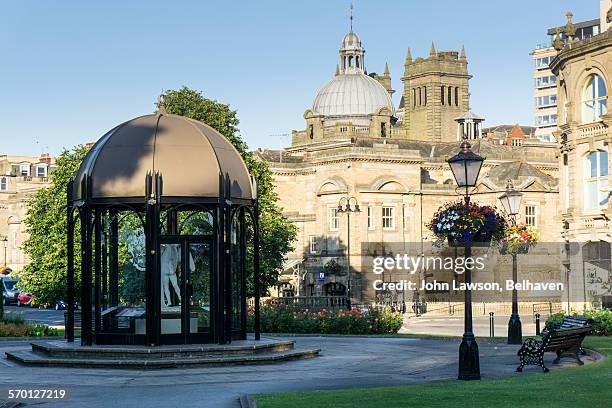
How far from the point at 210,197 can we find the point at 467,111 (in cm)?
12738

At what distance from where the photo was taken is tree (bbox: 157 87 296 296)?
2682 inches

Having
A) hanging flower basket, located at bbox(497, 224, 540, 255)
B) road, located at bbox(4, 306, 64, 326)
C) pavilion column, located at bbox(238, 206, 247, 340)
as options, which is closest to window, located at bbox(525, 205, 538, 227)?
road, located at bbox(4, 306, 64, 326)

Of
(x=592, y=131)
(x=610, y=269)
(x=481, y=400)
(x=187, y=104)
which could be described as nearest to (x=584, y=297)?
(x=610, y=269)

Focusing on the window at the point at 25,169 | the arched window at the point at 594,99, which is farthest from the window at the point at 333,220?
the window at the point at 25,169

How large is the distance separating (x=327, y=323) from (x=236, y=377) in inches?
652

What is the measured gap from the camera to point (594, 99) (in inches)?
2020

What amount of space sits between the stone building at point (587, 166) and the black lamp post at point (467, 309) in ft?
85.0

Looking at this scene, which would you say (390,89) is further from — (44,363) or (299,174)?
(44,363)

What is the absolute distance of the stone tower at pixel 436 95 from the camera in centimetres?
15750

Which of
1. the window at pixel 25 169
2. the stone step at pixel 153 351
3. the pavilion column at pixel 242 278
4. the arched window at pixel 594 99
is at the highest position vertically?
the window at pixel 25 169

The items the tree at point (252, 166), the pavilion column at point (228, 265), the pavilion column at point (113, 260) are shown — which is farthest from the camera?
the tree at point (252, 166)

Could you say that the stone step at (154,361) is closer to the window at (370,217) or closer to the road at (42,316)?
the road at (42,316)

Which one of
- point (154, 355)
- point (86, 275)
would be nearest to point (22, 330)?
point (86, 275)

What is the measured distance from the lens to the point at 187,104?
69000 millimetres
